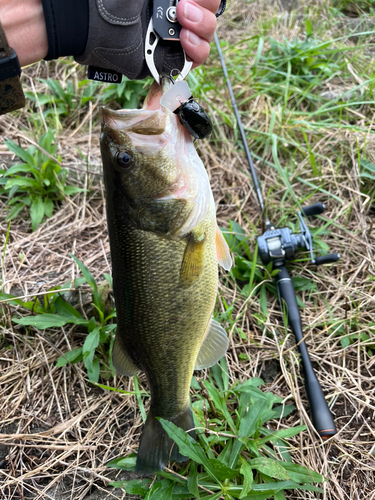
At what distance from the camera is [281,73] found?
13.2 ft

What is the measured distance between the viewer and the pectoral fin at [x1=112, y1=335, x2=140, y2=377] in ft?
6.50

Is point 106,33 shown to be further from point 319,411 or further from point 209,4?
point 319,411

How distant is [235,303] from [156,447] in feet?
3.96

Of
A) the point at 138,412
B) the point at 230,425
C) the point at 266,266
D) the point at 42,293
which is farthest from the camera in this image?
the point at 266,266

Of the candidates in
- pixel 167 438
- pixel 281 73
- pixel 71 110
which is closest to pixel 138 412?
pixel 167 438

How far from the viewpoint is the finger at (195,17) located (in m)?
1.82

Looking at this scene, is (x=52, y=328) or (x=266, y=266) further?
(x=266, y=266)

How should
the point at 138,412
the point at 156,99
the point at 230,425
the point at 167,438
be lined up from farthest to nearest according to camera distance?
the point at 138,412, the point at 230,425, the point at 167,438, the point at 156,99

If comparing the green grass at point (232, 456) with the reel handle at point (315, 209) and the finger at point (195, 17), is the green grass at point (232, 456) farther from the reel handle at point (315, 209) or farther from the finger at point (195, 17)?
the finger at point (195, 17)

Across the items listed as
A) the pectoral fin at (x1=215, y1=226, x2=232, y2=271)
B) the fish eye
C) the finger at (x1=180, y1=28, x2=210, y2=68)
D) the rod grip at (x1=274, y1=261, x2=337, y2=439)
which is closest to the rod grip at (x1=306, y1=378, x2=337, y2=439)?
the rod grip at (x1=274, y1=261, x2=337, y2=439)

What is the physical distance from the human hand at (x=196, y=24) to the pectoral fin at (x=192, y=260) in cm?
87

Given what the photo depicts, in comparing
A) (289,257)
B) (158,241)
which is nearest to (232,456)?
(158,241)

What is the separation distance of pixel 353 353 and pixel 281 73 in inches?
111

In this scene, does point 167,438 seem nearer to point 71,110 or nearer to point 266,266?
point 266,266
